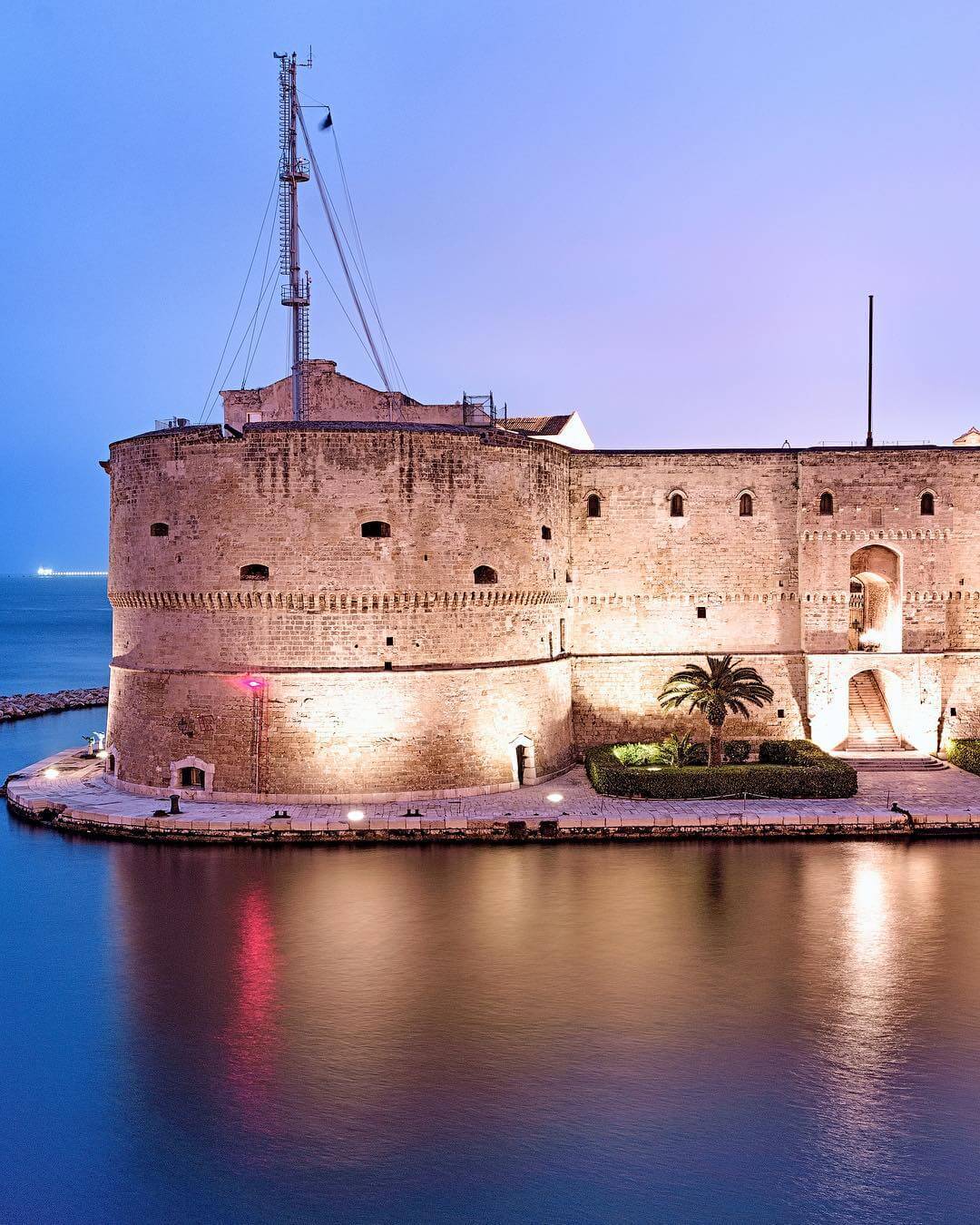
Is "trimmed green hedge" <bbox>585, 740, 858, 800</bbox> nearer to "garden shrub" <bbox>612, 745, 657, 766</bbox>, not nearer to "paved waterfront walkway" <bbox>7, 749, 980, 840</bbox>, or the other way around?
"paved waterfront walkway" <bbox>7, 749, 980, 840</bbox>

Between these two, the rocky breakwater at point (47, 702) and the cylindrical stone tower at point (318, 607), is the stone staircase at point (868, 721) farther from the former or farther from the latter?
the rocky breakwater at point (47, 702)

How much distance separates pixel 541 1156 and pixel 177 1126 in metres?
4.05

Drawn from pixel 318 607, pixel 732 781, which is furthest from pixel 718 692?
pixel 318 607

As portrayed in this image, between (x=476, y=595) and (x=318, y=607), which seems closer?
(x=318, y=607)

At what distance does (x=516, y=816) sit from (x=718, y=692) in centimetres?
638

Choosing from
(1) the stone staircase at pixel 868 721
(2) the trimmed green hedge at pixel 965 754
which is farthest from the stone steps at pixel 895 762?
(1) the stone staircase at pixel 868 721

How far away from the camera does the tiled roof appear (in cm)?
3269

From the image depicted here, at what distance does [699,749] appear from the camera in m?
27.1

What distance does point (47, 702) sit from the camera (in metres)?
47.2

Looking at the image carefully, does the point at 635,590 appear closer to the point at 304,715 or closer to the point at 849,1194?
the point at 304,715

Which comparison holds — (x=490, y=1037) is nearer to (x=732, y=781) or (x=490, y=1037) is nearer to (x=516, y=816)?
(x=516, y=816)

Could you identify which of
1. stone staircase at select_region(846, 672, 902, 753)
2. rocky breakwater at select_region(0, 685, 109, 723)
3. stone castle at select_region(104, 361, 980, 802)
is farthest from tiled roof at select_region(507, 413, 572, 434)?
rocky breakwater at select_region(0, 685, 109, 723)

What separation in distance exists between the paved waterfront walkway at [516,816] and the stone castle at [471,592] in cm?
98

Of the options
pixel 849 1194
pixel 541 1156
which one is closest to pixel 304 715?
pixel 541 1156
